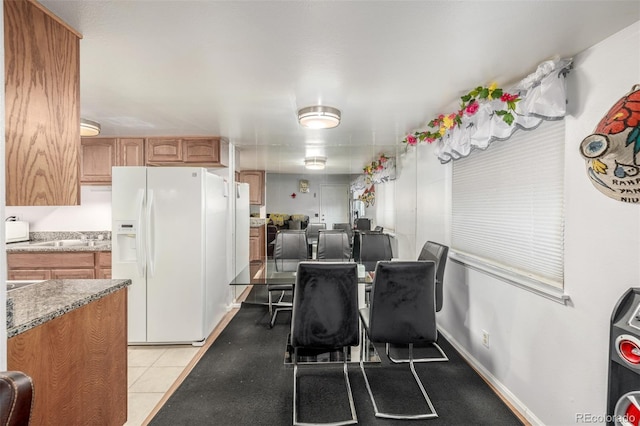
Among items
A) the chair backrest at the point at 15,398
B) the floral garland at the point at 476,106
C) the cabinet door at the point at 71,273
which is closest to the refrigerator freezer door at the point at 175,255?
the cabinet door at the point at 71,273

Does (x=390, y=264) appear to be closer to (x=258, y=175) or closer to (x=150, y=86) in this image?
(x=150, y=86)

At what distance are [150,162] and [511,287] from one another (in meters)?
3.81

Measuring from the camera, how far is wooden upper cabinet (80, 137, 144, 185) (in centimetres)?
363

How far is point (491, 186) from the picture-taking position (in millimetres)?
2408

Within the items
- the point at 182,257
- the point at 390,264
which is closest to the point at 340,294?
the point at 390,264

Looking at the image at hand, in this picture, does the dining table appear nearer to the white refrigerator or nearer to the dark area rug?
the dark area rug

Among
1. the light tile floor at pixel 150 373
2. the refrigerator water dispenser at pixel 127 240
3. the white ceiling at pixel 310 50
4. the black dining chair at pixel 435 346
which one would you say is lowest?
the light tile floor at pixel 150 373

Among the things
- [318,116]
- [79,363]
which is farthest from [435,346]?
[79,363]

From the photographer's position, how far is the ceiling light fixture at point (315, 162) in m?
4.52

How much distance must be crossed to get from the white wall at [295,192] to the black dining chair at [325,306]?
2.76 m

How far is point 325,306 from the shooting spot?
1986 mm

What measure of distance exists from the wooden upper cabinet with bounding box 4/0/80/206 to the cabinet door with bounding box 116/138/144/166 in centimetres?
236

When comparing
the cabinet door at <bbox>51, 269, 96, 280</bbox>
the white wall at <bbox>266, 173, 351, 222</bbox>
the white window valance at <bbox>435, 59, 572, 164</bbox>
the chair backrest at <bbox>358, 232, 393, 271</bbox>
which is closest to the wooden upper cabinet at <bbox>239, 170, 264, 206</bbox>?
the white wall at <bbox>266, 173, 351, 222</bbox>

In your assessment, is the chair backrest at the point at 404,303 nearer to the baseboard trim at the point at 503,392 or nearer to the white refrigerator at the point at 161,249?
the baseboard trim at the point at 503,392
